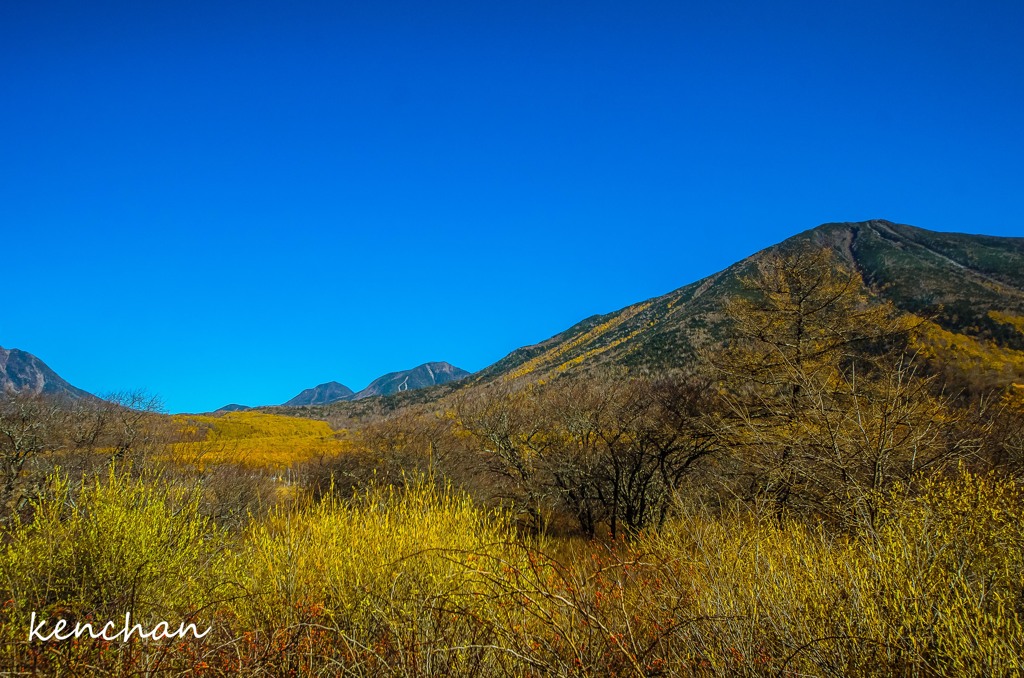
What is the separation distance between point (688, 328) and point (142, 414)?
55.3 meters

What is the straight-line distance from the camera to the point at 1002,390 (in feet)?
89.0

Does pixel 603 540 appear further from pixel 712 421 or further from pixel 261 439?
pixel 261 439

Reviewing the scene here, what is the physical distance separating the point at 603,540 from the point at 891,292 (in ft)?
207

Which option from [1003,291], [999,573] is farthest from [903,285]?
[999,573]

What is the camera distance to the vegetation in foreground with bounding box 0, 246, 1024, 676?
10.9 ft

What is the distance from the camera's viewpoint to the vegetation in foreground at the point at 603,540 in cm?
333

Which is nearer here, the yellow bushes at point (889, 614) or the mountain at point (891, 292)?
the yellow bushes at point (889, 614)

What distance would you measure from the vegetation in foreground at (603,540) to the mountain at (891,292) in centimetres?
1673

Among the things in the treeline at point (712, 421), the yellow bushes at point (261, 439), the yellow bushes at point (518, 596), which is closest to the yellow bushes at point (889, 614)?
the yellow bushes at point (518, 596)

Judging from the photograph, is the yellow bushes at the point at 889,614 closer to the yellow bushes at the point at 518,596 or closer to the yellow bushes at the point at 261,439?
the yellow bushes at the point at 518,596

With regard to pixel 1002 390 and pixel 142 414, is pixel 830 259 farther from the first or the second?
pixel 142 414

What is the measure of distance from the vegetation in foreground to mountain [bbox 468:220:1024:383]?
1673cm

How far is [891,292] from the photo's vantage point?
58438 mm

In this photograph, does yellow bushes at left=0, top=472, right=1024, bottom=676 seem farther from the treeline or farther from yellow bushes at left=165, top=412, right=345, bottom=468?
yellow bushes at left=165, top=412, right=345, bottom=468
